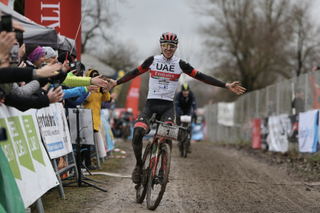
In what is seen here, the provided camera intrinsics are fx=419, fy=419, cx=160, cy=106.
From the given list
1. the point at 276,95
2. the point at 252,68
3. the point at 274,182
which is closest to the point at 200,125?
A: the point at 252,68

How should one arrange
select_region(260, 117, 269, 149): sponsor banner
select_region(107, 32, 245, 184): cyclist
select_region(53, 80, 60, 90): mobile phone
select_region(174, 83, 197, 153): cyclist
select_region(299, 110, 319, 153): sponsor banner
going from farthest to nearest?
select_region(260, 117, 269, 149): sponsor banner < select_region(174, 83, 197, 153): cyclist < select_region(299, 110, 319, 153): sponsor banner < select_region(107, 32, 245, 184): cyclist < select_region(53, 80, 60, 90): mobile phone

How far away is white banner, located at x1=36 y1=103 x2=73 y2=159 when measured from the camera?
596cm

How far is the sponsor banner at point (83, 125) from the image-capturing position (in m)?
7.97

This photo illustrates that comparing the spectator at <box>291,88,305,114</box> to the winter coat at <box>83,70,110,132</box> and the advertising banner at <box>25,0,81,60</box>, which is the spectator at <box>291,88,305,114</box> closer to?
the winter coat at <box>83,70,110,132</box>

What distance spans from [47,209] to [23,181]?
1.04 metres

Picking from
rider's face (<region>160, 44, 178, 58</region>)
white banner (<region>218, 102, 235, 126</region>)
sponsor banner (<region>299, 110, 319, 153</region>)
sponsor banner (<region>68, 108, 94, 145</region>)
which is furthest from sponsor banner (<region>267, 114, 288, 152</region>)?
white banner (<region>218, 102, 235, 126</region>)

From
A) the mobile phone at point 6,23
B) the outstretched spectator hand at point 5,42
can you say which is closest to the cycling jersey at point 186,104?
the mobile phone at point 6,23

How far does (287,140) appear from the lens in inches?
566

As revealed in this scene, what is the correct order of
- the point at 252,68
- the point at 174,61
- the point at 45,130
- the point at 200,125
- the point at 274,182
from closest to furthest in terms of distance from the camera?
1. the point at 45,130
2. the point at 174,61
3. the point at 274,182
4. the point at 200,125
5. the point at 252,68

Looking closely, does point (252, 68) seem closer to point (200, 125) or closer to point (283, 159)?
point (200, 125)

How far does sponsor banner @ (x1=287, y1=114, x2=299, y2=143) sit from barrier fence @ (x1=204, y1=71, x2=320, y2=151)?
22cm

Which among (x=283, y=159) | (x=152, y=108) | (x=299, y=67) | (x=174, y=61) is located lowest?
(x=283, y=159)

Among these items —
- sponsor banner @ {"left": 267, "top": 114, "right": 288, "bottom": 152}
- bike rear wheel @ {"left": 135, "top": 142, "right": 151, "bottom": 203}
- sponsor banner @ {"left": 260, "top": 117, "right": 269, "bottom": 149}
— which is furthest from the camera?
sponsor banner @ {"left": 260, "top": 117, "right": 269, "bottom": 149}

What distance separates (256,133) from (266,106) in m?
1.52
